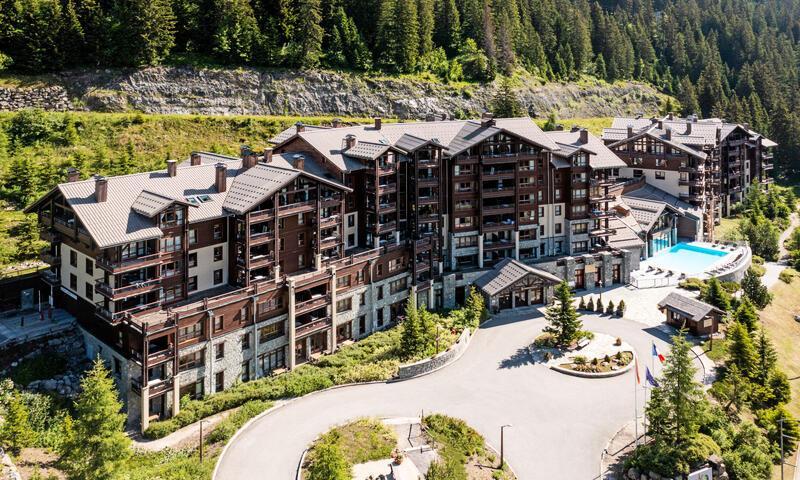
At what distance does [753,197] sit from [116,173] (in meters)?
107

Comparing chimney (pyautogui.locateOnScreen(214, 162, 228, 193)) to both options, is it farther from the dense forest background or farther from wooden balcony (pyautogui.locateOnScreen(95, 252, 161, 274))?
the dense forest background

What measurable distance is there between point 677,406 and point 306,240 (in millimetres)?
33265

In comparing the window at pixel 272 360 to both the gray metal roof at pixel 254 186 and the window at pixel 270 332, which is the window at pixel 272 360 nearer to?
→ the window at pixel 270 332

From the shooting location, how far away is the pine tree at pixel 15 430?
119 feet

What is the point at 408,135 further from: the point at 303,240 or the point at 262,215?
the point at 262,215

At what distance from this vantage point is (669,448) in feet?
132

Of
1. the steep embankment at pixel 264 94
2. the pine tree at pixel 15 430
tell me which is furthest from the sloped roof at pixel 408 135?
the pine tree at pixel 15 430

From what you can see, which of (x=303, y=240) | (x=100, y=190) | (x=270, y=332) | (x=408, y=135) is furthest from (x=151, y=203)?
(x=408, y=135)

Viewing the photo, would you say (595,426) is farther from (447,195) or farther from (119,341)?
(119,341)

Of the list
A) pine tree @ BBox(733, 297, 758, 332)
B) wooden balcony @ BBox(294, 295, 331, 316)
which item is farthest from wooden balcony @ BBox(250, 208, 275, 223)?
pine tree @ BBox(733, 297, 758, 332)

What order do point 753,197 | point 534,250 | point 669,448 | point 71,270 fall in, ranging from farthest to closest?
point 753,197 → point 534,250 → point 71,270 → point 669,448

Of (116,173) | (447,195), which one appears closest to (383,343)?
(447,195)

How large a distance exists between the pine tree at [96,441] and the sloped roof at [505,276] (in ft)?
135

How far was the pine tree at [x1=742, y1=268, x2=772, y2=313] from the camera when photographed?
72375mm
